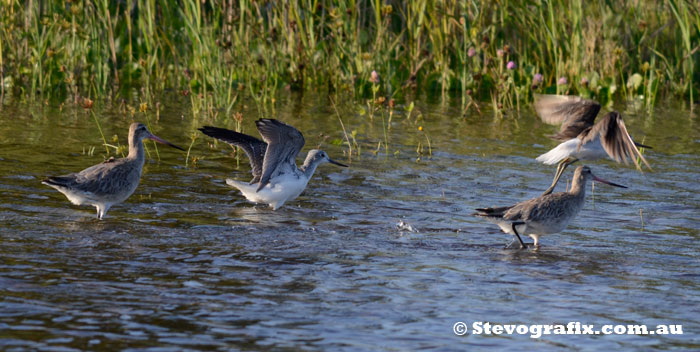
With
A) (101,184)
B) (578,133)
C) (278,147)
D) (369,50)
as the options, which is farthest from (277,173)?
(369,50)

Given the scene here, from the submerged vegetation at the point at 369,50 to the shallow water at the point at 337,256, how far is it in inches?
68.5

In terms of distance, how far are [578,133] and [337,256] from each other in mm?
3935

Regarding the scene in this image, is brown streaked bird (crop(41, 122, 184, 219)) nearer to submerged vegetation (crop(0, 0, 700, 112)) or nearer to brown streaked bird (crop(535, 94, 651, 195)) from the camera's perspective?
brown streaked bird (crop(535, 94, 651, 195))

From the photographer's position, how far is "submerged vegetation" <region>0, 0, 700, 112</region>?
12.8 m

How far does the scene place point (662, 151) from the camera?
11.4 meters

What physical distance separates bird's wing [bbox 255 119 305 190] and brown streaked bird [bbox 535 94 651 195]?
232 cm

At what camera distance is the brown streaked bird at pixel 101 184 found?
7656mm

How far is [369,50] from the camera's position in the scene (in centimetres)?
1486

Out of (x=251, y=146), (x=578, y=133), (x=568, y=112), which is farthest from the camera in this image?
(x=568, y=112)

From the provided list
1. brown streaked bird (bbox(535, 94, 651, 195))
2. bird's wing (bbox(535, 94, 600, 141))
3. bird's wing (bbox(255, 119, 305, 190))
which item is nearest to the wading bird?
bird's wing (bbox(255, 119, 305, 190))

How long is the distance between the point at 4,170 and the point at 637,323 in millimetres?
6057

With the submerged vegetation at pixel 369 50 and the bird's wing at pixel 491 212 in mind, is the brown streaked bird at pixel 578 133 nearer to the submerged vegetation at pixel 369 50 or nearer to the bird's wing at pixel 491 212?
the bird's wing at pixel 491 212

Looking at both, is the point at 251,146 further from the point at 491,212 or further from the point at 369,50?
the point at 369,50


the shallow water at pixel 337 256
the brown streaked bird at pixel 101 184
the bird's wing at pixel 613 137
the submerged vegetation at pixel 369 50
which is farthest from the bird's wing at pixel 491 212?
the submerged vegetation at pixel 369 50
